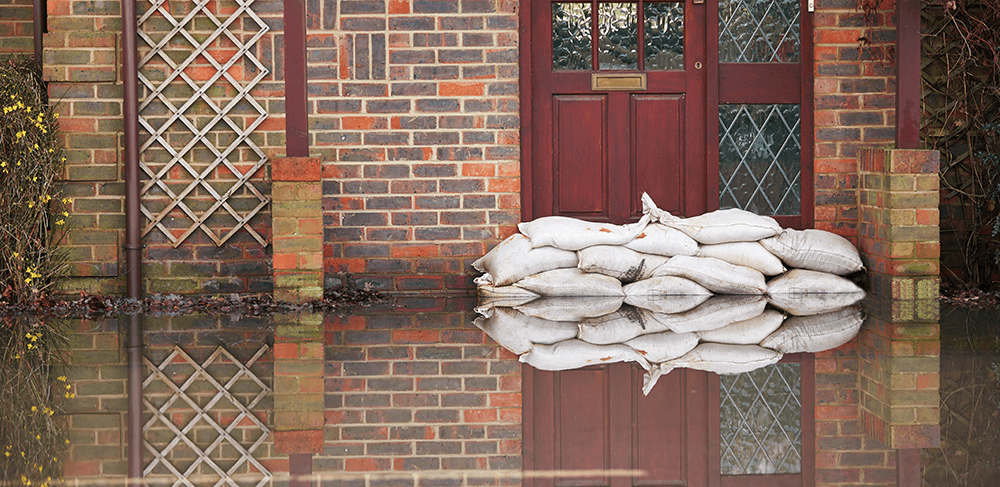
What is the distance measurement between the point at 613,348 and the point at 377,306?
6.05 ft

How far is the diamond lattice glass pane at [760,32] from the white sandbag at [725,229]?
3.45 feet

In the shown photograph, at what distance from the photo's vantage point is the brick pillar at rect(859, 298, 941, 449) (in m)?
3.30

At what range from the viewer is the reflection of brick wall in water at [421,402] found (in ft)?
9.95

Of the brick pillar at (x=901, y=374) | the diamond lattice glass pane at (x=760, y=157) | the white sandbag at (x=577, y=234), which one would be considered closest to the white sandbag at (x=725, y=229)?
the white sandbag at (x=577, y=234)

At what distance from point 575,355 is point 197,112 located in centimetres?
291

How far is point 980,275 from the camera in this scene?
6375 millimetres

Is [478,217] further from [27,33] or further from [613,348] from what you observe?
[27,33]

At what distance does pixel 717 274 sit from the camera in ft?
19.0

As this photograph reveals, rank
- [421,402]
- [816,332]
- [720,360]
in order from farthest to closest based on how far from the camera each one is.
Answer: [816,332] → [720,360] → [421,402]

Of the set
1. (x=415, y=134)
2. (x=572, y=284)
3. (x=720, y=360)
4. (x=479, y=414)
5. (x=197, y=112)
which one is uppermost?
(x=197, y=112)

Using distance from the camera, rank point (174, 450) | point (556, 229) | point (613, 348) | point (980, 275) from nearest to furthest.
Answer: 1. point (174, 450)
2. point (613, 348)
3. point (556, 229)
4. point (980, 275)

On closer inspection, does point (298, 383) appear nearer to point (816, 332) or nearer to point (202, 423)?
point (202, 423)

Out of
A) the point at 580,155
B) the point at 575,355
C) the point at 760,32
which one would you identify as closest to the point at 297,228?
the point at 580,155

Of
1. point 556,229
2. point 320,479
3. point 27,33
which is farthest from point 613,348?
point 27,33
